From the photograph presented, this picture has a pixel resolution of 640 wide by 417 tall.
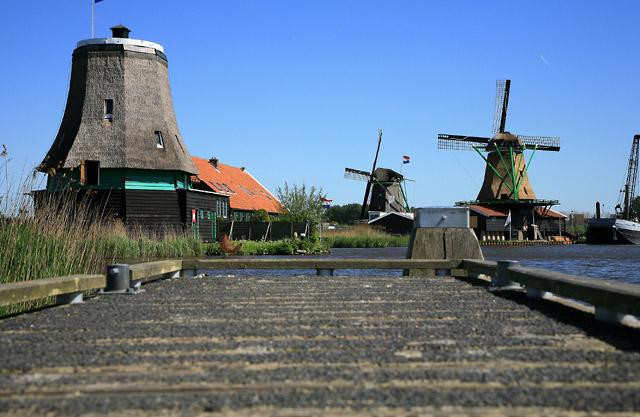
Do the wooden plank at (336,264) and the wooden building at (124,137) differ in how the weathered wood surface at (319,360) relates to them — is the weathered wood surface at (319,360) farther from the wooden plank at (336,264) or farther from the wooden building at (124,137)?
the wooden building at (124,137)

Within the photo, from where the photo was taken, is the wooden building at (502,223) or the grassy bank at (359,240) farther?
the wooden building at (502,223)

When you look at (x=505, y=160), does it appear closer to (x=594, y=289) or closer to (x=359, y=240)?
(x=359, y=240)

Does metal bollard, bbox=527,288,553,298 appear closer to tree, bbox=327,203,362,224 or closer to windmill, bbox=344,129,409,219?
windmill, bbox=344,129,409,219

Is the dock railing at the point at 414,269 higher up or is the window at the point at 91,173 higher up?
the window at the point at 91,173

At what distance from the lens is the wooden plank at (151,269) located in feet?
28.8

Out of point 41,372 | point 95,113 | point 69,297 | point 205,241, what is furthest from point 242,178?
point 41,372

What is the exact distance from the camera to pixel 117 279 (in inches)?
333

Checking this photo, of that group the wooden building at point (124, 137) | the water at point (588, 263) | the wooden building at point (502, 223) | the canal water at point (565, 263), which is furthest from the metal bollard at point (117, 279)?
the wooden building at point (502, 223)

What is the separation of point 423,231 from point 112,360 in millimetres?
8374

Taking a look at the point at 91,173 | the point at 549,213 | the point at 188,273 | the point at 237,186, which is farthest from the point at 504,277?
the point at 549,213

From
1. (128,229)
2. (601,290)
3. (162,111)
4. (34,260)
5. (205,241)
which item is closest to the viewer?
(601,290)

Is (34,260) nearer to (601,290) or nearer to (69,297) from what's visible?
(69,297)

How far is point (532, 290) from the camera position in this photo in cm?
775

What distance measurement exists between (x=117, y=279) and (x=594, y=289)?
530 centimetres
